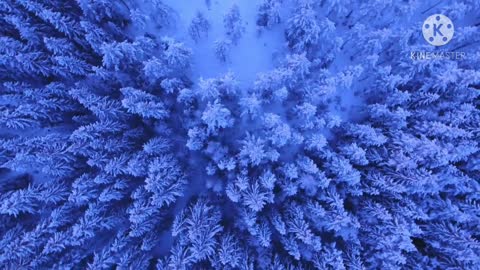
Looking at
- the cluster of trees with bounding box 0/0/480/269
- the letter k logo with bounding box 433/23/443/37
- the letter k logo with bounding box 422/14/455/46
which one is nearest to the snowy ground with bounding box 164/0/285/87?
the cluster of trees with bounding box 0/0/480/269

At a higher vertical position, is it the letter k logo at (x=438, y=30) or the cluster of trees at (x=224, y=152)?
the letter k logo at (x=438, y=30)

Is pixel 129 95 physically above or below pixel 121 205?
above

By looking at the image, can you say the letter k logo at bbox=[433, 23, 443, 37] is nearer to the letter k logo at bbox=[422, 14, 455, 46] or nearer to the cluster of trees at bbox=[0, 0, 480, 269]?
the letter k logo at bbox=[422, 14, 455, 46]

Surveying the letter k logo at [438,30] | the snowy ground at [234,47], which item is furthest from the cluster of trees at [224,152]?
the snowy ground at [234,47]

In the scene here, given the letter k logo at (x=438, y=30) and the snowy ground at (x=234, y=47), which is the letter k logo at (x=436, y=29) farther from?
the snowy ground at (x=234, y=47)

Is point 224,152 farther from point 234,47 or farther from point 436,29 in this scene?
point 436,29

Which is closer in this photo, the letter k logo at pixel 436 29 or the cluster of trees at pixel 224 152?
the cluster of trees at pixel 224 152

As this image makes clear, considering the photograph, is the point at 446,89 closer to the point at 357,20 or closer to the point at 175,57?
the point at 357,20

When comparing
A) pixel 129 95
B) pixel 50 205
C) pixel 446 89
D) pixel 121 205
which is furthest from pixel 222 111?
pixel 446 89
